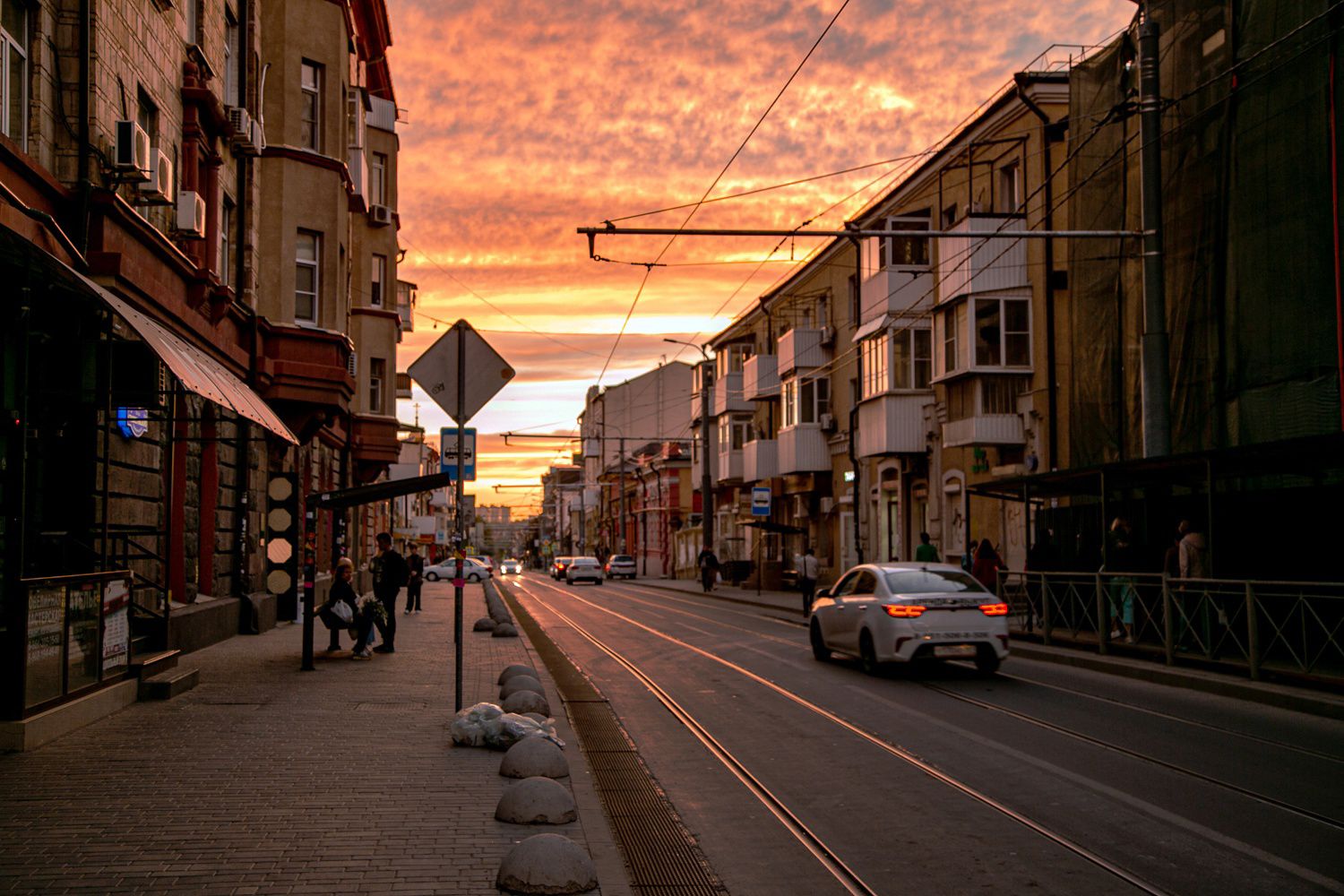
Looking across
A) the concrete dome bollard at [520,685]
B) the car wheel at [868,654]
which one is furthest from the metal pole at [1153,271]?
the concrete dome bollard at [520,685]

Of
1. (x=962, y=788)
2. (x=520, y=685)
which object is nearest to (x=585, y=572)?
(x=520, y=685)

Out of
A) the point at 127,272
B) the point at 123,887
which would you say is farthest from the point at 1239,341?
the point at 123,887

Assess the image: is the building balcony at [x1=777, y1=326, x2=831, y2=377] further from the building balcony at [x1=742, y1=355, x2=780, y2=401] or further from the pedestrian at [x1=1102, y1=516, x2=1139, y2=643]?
the pedestrian at [x1=1102, y1=516, x2=1139, y2=643]

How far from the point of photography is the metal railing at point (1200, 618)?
13.7 m

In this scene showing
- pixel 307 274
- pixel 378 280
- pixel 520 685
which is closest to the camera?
pixel 520 685

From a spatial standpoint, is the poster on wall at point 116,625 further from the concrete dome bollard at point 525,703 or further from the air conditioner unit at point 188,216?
the air conditioner unit at point 188,216

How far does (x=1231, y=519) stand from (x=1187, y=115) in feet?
22.4

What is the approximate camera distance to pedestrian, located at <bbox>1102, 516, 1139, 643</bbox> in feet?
60.7

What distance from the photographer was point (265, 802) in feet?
25.8

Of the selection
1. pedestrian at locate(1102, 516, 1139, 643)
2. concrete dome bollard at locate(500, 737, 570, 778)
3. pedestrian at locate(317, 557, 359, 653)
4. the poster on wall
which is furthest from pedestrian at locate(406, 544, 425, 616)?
concrete dome bollard at locate(500, 737, 570, 778)

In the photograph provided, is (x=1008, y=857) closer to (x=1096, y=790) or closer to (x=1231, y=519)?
(x=1096, y=790)

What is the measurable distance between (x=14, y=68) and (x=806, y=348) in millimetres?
36018

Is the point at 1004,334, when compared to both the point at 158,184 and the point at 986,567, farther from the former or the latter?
the point at 158,184

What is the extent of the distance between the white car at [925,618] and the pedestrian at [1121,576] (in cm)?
287
